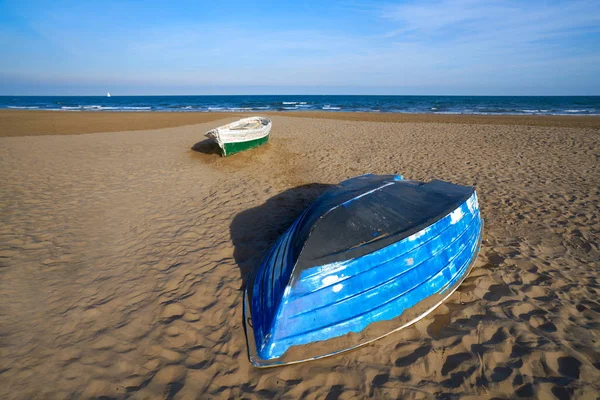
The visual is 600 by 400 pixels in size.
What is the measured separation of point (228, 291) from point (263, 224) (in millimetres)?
1890

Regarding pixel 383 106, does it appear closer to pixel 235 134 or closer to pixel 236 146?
pixel 236 146

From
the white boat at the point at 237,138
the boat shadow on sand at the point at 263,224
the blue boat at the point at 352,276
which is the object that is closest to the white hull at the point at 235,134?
the white boat at the point at 237,138

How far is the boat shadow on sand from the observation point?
4339mm

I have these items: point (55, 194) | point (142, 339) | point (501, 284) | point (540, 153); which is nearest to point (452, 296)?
point (501, 284)

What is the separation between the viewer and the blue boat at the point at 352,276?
2.55 meters

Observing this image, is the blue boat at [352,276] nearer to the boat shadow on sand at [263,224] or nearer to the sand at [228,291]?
the sand at [228,291]

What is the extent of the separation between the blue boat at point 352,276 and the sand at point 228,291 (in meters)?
0.20

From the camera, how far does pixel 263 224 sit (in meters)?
5.35

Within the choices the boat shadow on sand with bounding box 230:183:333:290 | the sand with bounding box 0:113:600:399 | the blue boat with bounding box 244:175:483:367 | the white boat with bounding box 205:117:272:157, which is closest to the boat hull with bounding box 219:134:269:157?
the white boat with bounding box 205:117:272:157

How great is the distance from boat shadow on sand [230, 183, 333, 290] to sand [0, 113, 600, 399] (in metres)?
0.04

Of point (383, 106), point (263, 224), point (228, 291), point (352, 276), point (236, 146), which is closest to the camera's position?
point (352, 276)

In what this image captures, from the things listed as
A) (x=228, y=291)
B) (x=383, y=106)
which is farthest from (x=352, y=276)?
(x=383, y=106)

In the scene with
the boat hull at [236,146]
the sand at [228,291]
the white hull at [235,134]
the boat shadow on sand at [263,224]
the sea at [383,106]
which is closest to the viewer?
the sand at [228,291]

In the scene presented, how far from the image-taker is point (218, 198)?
22.0ft
